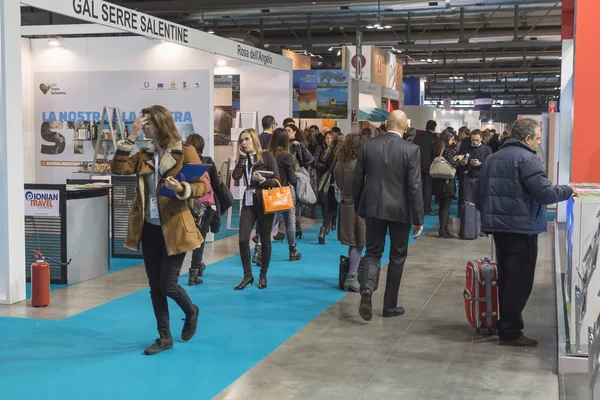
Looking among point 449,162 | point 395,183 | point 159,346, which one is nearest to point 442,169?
point 449,162

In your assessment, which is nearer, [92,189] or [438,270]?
[92,189]

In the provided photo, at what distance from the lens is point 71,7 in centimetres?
695

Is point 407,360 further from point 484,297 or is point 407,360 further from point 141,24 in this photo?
point 141,24

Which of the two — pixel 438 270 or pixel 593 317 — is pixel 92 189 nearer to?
pixel 438 270

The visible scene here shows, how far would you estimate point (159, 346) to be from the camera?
16.0 ft

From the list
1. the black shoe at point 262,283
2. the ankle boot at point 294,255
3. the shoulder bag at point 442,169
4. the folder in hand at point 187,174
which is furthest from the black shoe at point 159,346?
the shoulder bag at point 442,169

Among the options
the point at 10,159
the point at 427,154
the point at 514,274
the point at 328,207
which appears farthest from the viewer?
the point at 427,154

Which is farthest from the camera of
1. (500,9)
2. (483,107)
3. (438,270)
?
(483,107)

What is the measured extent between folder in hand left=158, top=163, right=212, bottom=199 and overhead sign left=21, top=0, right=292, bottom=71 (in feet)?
9.05

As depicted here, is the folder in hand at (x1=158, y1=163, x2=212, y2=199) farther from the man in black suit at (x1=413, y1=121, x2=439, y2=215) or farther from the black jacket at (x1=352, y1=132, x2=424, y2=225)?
the man in black suit at (x1=413, y1=121, x2=439, y2=215)

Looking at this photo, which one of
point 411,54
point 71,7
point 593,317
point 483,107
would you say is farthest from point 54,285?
point 483,107

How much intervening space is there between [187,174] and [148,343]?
127cm

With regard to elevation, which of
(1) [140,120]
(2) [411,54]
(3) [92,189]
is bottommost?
(3) [92,189]

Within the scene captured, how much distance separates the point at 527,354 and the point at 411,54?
2340cm
